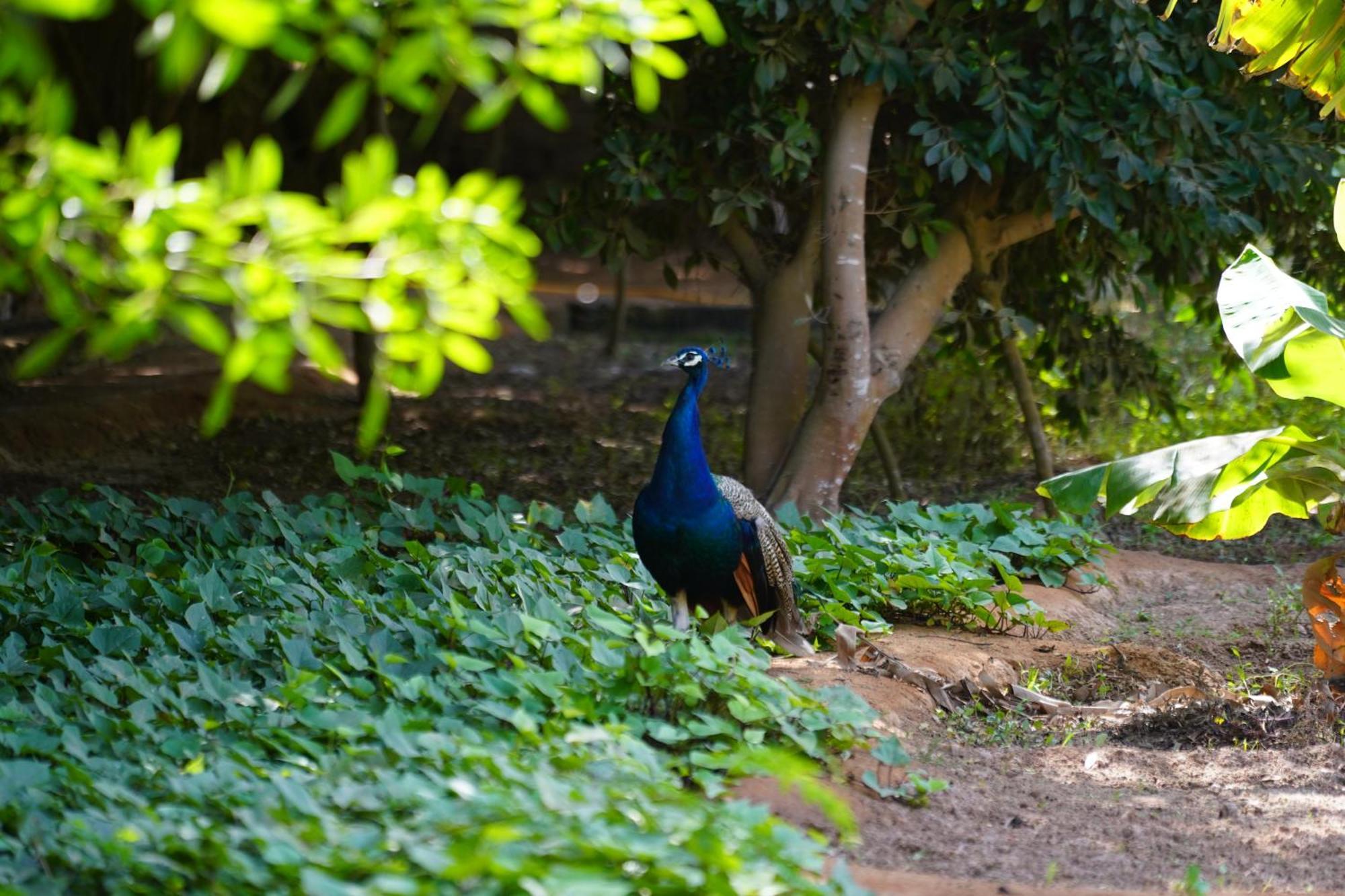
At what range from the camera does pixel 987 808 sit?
3.92m

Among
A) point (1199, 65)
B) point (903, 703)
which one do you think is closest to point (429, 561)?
point (903, 703)

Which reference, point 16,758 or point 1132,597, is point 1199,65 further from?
point 16,758

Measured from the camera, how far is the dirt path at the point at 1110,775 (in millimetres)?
3516

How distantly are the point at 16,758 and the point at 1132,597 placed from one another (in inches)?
200

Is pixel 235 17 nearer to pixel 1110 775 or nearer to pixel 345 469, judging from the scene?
pixel 1110 775

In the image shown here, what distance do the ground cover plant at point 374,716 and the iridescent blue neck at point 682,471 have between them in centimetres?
46

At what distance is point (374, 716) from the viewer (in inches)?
140

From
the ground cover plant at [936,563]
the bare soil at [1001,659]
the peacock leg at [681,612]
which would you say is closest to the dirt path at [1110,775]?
the bare soil at [1001,659]

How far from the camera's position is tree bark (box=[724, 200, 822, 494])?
7738 millimetres

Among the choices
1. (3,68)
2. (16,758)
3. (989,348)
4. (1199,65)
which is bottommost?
(16,758)

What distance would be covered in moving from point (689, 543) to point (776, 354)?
9.56ft

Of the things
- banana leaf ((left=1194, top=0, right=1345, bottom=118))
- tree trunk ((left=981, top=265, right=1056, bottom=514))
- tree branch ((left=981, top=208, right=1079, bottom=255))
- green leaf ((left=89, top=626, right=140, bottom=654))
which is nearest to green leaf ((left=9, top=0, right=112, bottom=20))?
green leaf ((left=89, top=626, right=140, bottom=654))

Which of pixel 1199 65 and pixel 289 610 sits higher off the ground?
pixel 1199 65

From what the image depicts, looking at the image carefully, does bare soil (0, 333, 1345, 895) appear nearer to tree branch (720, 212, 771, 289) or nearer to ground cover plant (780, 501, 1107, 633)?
ground cover plant (780, 501, 1107, 633)
